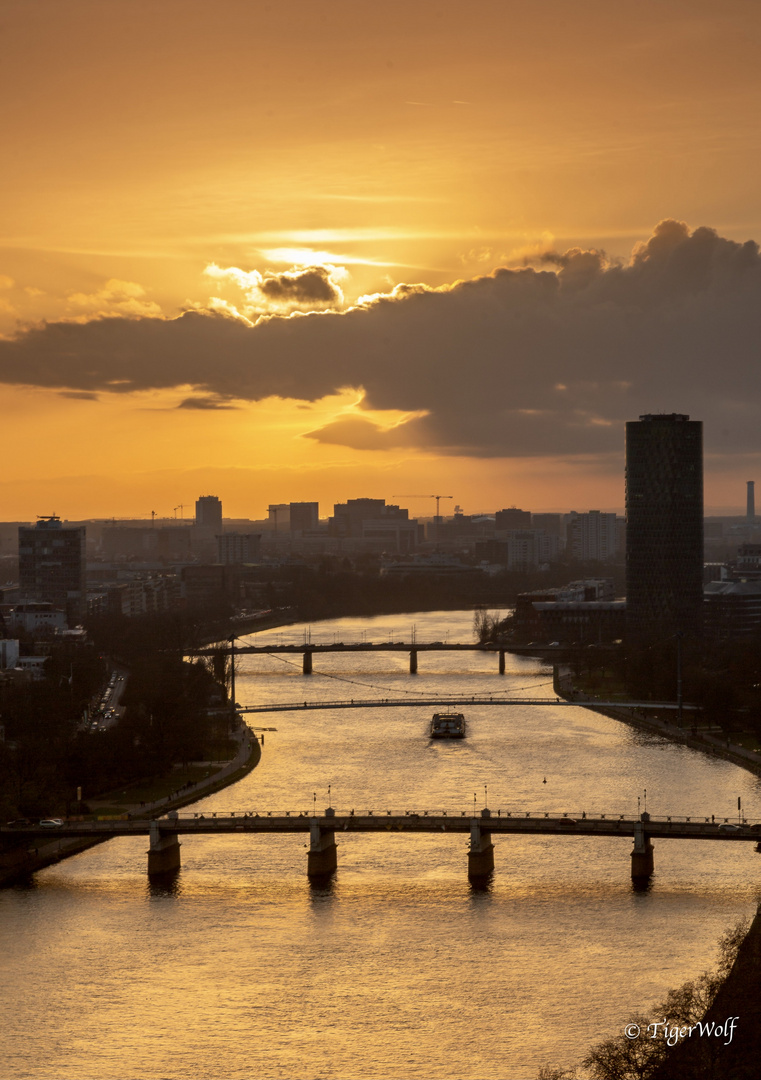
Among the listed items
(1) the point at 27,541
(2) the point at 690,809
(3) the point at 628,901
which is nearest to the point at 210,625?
(1) the point at 27,541

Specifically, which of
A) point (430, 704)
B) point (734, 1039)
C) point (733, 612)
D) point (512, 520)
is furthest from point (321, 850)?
point (512, 520)

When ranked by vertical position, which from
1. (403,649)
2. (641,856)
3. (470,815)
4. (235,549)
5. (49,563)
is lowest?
(641,856)

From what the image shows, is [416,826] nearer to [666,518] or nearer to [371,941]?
[371,941]

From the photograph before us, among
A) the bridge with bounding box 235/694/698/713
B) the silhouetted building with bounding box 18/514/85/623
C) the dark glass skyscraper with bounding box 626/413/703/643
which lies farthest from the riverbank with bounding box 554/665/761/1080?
the silhouetted building with bounding box 18/514/85/623

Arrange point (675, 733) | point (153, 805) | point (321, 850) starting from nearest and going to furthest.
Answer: point (321, 850) → point (153, 805) → point (675, 733)

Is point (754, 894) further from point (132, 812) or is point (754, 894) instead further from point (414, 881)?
point (132, 812)

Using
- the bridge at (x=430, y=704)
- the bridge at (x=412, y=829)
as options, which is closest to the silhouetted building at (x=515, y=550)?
the bridge at (x=430, y=704)
